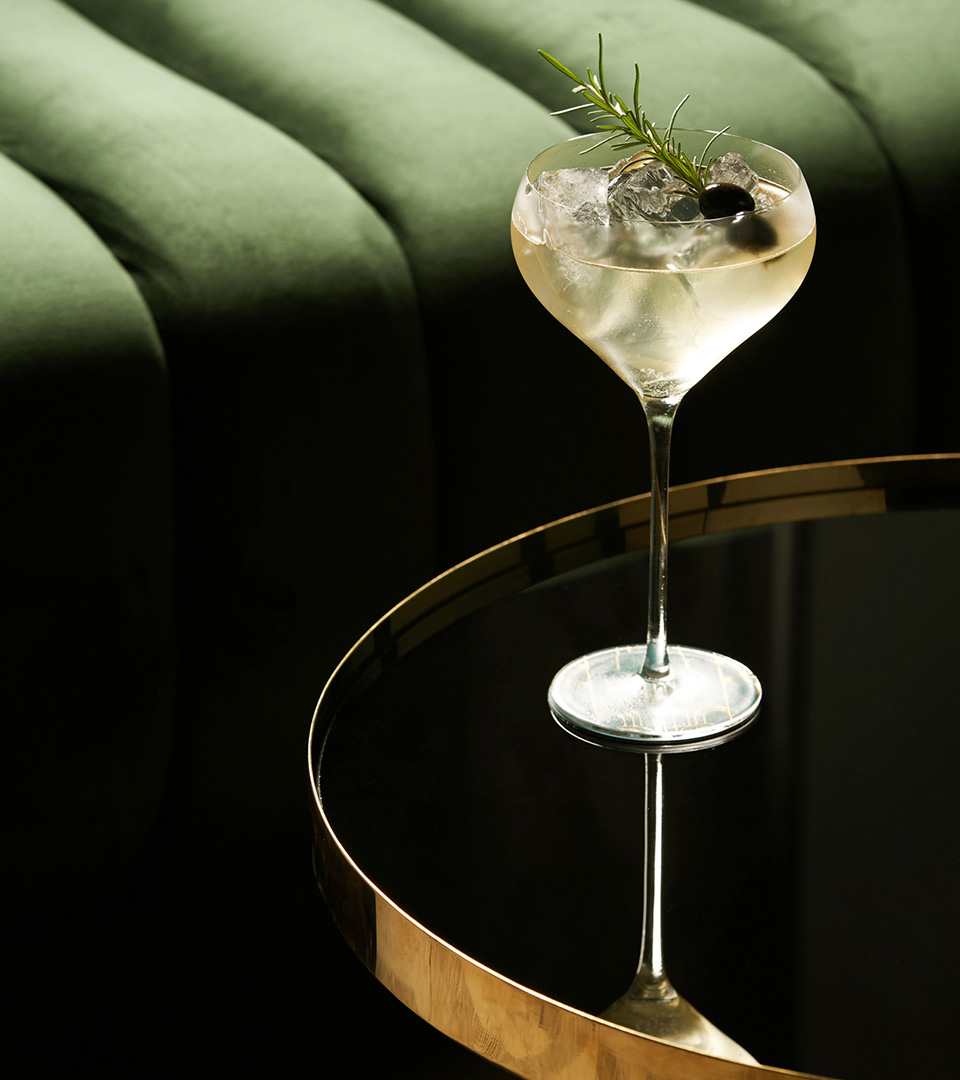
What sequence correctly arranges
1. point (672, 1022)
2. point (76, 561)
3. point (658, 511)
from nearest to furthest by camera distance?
point (672, 1022) → point (658, 511) → point (76, 561)

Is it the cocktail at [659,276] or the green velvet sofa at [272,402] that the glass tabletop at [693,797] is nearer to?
the cocktail at [659,276]

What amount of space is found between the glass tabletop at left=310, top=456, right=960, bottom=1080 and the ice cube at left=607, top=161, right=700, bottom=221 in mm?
160

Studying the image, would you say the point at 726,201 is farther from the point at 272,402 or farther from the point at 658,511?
the point at 272,402

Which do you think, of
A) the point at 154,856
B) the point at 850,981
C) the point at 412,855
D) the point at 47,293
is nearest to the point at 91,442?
the point at 47,293

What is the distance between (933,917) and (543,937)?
0.33 feet

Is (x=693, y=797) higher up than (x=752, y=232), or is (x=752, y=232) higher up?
(x=752, y=232)

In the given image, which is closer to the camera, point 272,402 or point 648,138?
point 648,138

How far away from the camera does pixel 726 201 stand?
375 mm

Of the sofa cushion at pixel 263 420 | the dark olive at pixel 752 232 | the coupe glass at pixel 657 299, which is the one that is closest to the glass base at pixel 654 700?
the coupe glass at pixel 657 299

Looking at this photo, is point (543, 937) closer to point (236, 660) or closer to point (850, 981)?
point (850, 981)

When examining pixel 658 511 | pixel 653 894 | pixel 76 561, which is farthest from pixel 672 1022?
pixel 76 561

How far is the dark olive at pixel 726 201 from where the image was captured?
0.37 metres

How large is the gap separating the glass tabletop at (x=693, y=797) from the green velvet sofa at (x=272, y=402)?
8.2 inches

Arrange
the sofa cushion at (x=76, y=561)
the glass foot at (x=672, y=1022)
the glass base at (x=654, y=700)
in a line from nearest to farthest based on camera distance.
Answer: the glass foot at (x=672, y=1022)
the glass base at (x=654, y=700)
the sofa cushion at (x=76, y=561)
